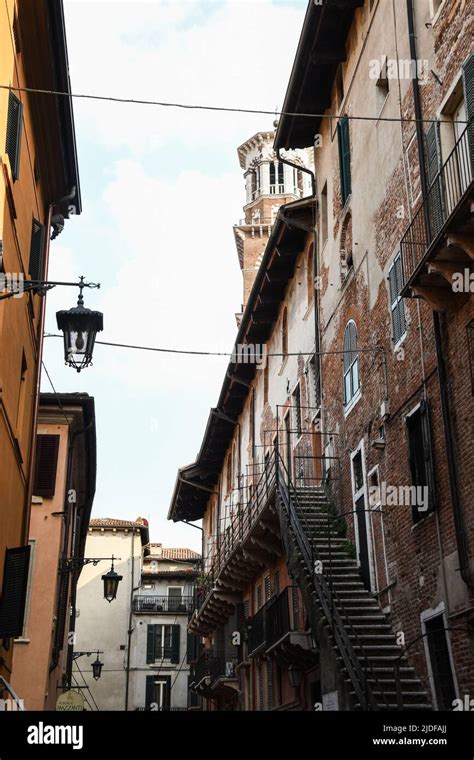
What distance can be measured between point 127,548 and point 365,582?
1459 inches

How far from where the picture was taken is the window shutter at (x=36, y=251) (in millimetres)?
15877

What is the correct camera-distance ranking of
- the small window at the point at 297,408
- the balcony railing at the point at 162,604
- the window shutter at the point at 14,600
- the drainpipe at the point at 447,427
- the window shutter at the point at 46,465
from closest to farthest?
1. the drainpipe at the point at 447,427
2. the window shutter at the point at 14,600
3. the window shutter at the point at 46,465
4. the small window at the point at 297,408
5. the balcony railing at the point at 162,604

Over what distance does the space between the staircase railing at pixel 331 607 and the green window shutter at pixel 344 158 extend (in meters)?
6.03

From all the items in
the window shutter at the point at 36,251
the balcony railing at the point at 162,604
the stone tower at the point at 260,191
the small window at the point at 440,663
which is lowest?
the small window at the point at 440,663

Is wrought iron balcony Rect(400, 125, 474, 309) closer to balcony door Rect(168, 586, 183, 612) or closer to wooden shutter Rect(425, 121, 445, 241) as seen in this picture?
wooden shutter Rect(425, 121, 445, 241)

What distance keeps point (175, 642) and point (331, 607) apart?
1533 inches

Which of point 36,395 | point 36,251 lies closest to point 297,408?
point 36,395

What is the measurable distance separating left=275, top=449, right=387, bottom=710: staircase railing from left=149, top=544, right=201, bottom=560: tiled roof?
35551 mm

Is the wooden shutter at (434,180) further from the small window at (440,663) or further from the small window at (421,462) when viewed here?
the small window at (440,663)

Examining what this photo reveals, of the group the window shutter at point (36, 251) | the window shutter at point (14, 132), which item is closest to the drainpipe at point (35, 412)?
the window shutter at point (36, 251)

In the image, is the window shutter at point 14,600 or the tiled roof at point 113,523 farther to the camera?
the tiled roof at point 113,523

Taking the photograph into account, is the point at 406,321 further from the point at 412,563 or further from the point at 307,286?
the point at 307,286

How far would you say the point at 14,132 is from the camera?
12.9 metres

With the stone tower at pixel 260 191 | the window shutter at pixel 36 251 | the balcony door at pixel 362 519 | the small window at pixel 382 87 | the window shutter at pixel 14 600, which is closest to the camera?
the window shutter at pixel 14 600
